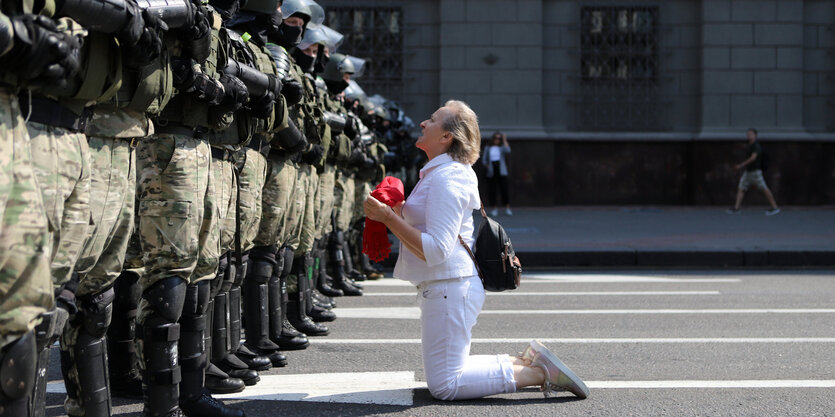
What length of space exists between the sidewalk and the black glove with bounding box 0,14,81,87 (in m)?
10.3

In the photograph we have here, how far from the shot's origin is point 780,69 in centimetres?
2136

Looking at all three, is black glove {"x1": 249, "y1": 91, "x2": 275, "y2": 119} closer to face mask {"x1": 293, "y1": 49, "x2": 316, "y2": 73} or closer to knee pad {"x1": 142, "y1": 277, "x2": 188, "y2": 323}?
knee pad {"x1": 142, "y1": 277, "x2": 188, "y2": 323}

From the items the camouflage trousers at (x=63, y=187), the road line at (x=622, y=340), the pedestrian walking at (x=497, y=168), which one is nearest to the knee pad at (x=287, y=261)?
the road line at (x=622, y=340)

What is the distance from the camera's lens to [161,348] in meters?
4.09

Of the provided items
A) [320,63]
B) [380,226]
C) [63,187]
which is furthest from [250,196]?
[320,63]

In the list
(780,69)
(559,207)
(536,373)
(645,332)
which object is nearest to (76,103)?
(536,373)

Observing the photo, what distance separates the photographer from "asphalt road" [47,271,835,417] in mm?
4906

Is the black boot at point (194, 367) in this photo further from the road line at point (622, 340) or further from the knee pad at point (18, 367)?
the road line at point (622, 340)

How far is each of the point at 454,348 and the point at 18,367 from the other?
2402 millimetres

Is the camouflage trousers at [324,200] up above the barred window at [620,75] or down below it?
below

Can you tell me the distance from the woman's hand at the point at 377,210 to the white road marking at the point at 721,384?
1.41 m

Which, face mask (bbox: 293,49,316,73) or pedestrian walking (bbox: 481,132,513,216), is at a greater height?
face mask (bbox: 293,49,316,73)

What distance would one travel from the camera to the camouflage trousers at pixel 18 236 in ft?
8.88

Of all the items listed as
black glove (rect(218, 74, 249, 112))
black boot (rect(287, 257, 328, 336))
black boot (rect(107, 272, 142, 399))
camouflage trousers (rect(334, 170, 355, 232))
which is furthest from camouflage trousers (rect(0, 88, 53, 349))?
camouflage trousers (rect(334, 170, 355, 232))
